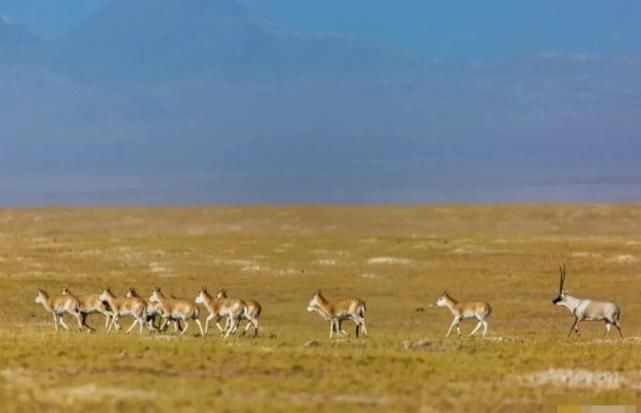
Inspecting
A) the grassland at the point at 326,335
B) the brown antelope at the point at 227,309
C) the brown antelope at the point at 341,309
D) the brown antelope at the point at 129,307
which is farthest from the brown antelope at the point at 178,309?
the brown antelope at the point at 341,309

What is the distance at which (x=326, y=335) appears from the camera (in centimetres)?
3481

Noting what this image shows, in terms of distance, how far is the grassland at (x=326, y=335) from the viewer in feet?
69.9

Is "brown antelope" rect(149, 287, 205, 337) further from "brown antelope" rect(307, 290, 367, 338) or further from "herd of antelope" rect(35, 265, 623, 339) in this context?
"brown antelope" rect(307, 290, 367, 338)

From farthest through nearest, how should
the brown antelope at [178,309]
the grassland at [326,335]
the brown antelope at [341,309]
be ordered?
the brown antelope at [341,309] → the brown antelope at [178,309] → the grassland at [326,335]

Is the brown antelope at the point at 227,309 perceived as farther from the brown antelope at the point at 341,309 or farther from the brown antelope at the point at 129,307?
the brown antelope at the point at 341,309

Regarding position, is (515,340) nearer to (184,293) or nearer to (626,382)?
(626,382)

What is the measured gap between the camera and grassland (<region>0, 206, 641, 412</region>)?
21.3 metres

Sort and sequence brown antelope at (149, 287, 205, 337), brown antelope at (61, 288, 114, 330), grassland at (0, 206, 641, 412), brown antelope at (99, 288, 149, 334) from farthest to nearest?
brown antelope at (61, 288, 114, 330)
brown antelope at (99, 288, 149, 334)
brown antelope at (149, 287, 205, 337)
grassland at (0, 206, 641, 412)

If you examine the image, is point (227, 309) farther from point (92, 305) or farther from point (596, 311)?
point (596, 311)

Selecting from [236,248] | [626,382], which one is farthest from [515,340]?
[236,248]

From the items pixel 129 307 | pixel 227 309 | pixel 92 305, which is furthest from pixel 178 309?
pixel 92 305

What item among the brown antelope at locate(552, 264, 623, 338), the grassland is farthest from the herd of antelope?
the grassland

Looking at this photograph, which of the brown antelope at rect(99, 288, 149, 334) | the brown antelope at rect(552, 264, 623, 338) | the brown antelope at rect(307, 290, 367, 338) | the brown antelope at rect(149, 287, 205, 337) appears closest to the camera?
the brown antelope at rect(149, 287, 205, 337)

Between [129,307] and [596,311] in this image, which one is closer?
[129,307]
